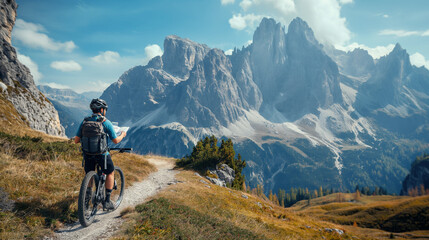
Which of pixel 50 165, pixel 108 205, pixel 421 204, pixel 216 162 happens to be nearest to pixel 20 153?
pixel 50 165

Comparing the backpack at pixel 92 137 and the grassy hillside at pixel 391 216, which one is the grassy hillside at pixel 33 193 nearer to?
the backpack at pixel 92 137

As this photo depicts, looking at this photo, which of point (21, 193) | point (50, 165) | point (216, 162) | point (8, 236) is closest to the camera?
point (8, 236)

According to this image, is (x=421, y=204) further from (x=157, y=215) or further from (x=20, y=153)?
(x=20, y=153)

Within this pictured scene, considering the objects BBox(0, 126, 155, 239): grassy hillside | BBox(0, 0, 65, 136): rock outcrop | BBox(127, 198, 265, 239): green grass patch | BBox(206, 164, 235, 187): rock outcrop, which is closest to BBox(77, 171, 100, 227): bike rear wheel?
BBox(0, 126, 155, 239): grassy hillside

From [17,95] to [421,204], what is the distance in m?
121

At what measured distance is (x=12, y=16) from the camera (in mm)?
62719

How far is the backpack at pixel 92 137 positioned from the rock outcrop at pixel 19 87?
1876 inches

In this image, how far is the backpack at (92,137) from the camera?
753cm

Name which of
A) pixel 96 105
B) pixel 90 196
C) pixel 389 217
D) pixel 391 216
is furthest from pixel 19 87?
pixel 391 216

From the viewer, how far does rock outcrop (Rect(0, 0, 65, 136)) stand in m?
44.4

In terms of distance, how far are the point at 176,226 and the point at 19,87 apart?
210ft

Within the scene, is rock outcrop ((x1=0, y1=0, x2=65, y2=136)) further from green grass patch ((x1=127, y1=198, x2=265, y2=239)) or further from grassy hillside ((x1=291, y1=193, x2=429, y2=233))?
grassy hillside ((x1=291, y1=193, x2=429, y2=233))

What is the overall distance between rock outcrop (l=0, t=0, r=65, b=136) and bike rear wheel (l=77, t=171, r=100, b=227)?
47620mm

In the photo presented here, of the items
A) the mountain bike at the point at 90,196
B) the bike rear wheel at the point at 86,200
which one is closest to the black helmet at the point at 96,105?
the mountain bike at the point at 90,196
